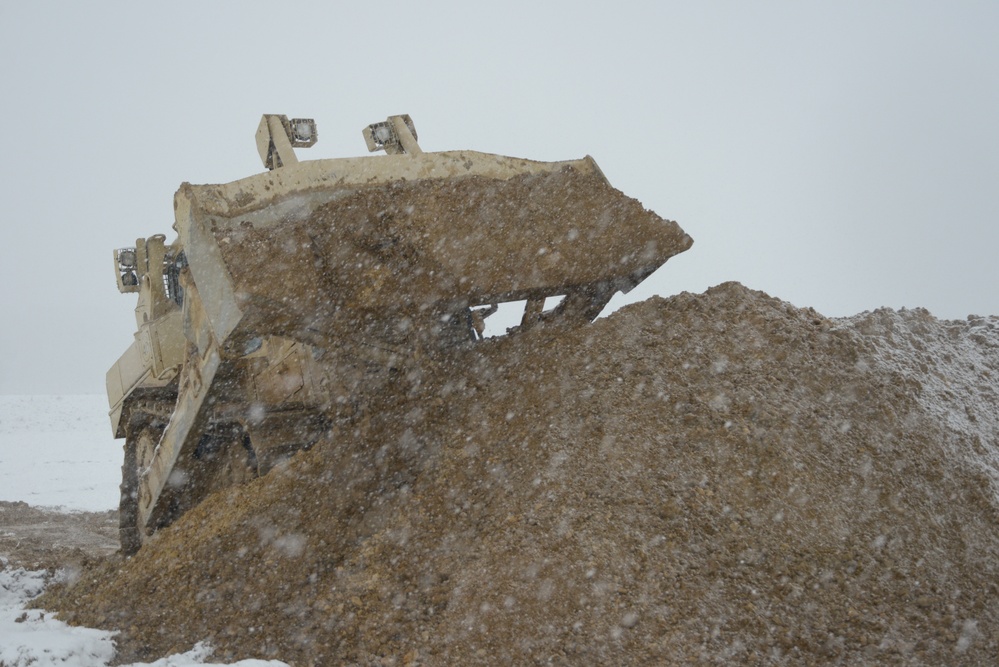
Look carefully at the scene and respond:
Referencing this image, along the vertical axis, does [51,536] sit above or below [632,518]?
below

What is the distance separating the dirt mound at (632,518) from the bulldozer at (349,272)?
285mm

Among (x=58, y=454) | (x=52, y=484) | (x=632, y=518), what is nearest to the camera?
(x=632, y=518)

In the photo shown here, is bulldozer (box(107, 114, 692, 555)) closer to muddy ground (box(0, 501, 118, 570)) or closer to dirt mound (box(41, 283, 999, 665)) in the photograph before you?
dirt mound (box(41, 283, 999, 665))

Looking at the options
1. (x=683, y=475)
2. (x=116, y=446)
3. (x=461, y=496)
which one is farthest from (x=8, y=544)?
(x=116, y=446)

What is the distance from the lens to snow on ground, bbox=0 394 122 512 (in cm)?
1109

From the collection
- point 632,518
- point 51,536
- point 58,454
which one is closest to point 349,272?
point 632,518

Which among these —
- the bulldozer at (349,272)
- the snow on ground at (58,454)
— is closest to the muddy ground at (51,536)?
the snow on ground at (58,454)

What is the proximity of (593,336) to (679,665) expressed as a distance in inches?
68.2

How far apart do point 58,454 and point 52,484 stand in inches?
157

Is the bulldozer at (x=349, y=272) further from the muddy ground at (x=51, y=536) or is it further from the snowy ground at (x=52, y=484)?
the muddy ground at (x=51, y=536)

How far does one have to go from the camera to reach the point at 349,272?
3.47 m

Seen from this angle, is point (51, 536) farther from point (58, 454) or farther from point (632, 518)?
point (58, 454)

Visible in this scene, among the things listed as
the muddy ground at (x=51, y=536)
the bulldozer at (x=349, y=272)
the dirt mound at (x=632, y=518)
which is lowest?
the muddy ground at (x=51, y=536)

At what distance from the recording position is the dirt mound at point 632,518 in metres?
2.82
